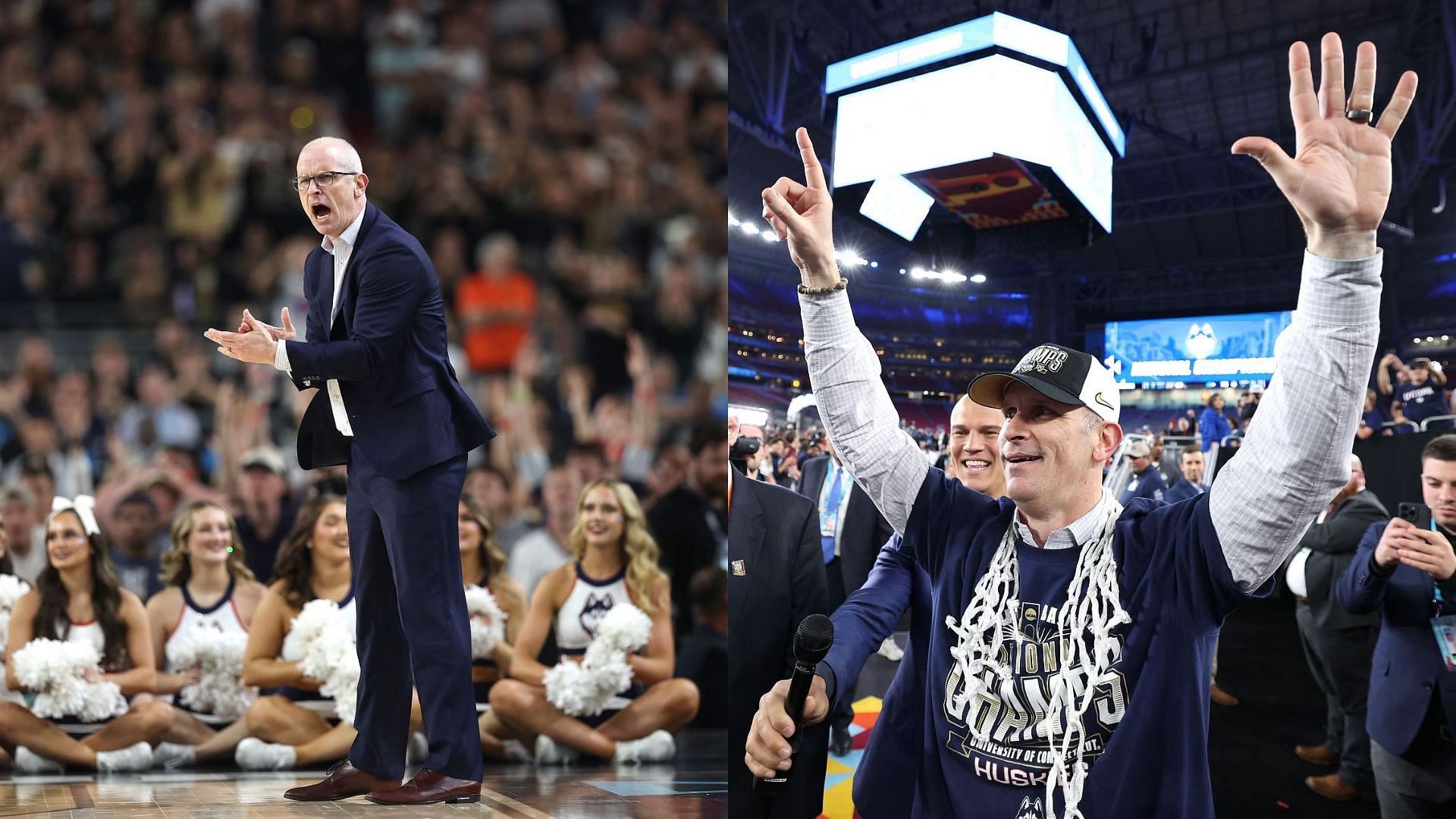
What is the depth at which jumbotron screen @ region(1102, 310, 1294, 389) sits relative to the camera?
2.24 meters

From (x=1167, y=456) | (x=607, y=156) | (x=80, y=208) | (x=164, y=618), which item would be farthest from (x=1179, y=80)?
(x=80, y=208)

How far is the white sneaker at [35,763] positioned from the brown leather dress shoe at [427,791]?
1747 mm

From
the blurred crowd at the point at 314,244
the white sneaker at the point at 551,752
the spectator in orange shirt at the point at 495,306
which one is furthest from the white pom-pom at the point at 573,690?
the spectator in orange shirt at the point at 495,306

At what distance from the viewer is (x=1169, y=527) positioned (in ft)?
4.77

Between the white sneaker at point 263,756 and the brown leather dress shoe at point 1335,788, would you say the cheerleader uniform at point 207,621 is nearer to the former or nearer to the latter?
the white sneaker at point 263,756

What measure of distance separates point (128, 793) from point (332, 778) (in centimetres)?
59

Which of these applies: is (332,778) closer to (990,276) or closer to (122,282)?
(990,276)

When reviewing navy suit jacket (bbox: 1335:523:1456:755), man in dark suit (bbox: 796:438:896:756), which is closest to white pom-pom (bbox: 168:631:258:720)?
man in dark suit (bbox: 796:438:896:756)

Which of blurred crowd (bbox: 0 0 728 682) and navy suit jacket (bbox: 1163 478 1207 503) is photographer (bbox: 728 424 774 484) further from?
blurred crowd (bbox: 0 0 728 682)

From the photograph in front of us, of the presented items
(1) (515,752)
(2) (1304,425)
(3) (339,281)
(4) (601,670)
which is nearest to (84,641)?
(1) (515,752)

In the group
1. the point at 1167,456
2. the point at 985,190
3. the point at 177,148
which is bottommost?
the point at 1167,456

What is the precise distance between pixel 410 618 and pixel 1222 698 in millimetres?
1831

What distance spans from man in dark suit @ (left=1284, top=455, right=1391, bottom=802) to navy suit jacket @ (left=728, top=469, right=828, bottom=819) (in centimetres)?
117

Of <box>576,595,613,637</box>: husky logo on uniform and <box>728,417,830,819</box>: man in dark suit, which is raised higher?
<box>728,417,830,819</box>: man in dark suit
